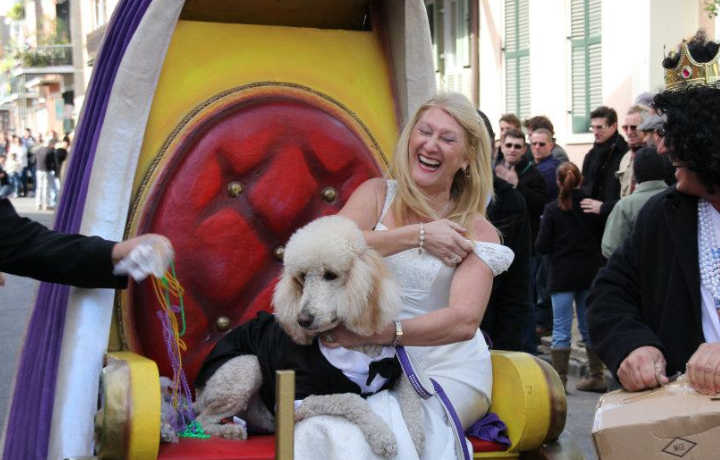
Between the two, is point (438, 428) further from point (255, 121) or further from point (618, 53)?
point (618, 53)

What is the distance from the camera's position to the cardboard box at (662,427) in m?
2.23

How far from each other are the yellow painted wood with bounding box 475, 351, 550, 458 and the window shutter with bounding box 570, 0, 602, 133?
33.6 ft

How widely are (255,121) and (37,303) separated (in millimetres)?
1038

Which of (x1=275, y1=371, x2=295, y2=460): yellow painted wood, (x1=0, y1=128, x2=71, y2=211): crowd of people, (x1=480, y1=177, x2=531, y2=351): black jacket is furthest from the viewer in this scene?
(x1=0, y1=128, x2=71, y2=211): crowd of people

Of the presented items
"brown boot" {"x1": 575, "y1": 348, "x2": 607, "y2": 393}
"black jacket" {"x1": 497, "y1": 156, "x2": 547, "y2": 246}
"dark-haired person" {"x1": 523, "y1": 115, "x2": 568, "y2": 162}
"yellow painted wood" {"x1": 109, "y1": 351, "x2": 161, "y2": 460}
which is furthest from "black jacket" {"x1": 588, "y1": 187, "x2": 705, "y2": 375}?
"dark-haired person" {"x1": 523, "y1": 115, "x2": 568, "y2": 162}

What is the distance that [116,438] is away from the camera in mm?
2939

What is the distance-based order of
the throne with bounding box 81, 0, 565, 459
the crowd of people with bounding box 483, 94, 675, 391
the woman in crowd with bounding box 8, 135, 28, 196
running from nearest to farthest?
the throne with bounding box 81, 0, 565, 459 < the crowd of people with bounding box 483, 94, 675, 391 < the woman in crowd with bounding box 8, 135, 28, 196

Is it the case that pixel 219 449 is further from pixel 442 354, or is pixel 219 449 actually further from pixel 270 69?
pixel 270 69

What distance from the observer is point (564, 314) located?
750 centimetres

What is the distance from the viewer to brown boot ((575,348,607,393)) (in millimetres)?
7508

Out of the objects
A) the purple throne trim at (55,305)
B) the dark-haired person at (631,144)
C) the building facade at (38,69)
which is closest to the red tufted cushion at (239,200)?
the purple throne trim at (55,305)

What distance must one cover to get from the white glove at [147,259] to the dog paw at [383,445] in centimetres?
83

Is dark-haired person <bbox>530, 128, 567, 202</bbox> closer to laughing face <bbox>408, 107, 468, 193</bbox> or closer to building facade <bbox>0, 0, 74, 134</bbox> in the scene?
laughing face <bbox>408, 107, 468, 193</bbox>

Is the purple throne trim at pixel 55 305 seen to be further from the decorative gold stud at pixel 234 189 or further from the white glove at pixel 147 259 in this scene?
the decorative gold stud at pixel 234 189
